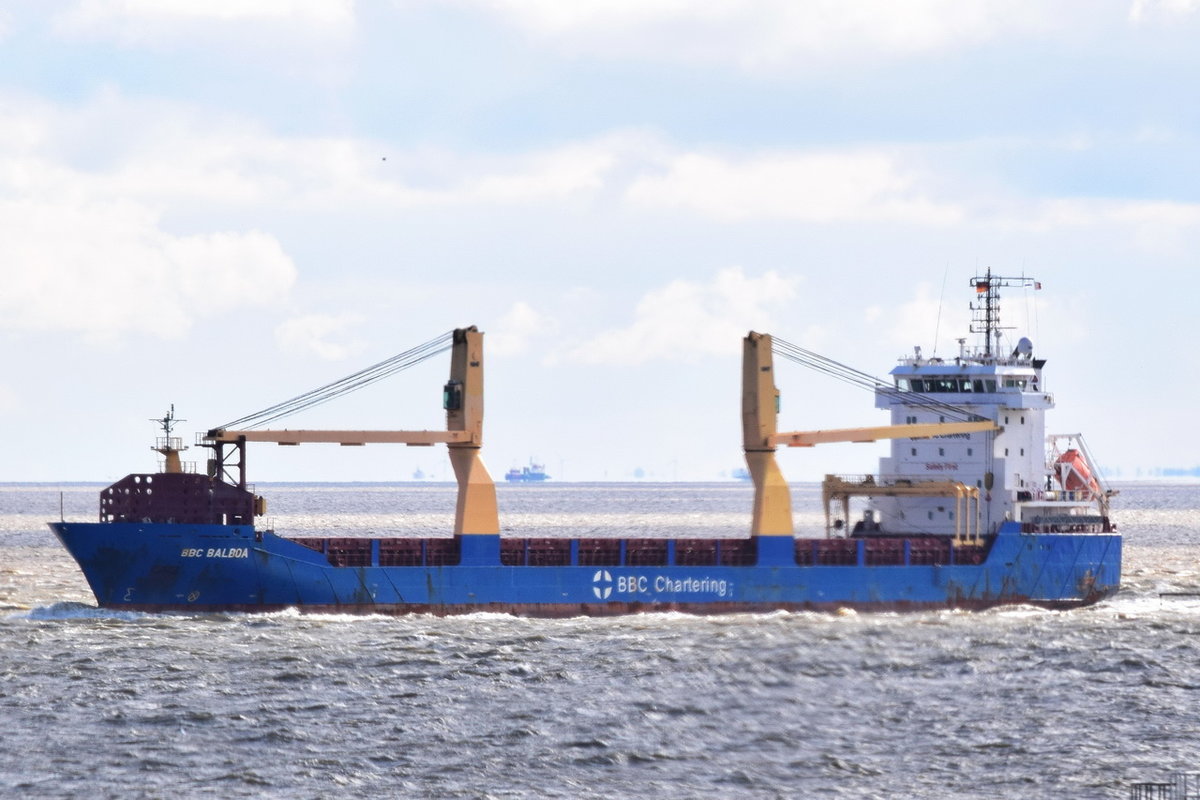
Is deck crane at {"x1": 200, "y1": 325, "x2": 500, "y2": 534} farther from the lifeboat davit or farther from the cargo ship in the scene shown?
the lifeboat davit

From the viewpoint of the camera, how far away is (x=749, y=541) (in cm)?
4669

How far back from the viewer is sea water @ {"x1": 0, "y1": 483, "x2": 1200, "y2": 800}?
998 inches

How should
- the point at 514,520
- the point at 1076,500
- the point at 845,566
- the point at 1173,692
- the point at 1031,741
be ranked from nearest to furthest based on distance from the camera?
1. the point at 1031,741
2. the point at 1173,692
3. the point at 845,566
4. the point at 1076,500
5. the point at 514,520

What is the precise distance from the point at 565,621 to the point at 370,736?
1517 cm

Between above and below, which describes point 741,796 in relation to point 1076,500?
below

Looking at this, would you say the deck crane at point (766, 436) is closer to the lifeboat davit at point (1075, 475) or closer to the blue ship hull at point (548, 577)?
the blue ship hull at point (548, 577)

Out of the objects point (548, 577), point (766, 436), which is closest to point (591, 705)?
point (548, 577)

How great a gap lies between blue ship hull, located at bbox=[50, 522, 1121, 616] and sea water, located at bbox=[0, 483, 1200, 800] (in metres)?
0.76

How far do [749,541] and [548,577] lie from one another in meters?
6.33

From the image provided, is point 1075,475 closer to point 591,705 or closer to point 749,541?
point 749,541

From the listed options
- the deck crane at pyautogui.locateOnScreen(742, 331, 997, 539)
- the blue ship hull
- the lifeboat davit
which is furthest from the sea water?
the lifeboat davit

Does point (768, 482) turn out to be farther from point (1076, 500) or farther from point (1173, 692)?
point (1173, 692)

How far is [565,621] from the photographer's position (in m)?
43.0

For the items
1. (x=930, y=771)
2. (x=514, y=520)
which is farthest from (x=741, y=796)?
(x=514, y=520)
